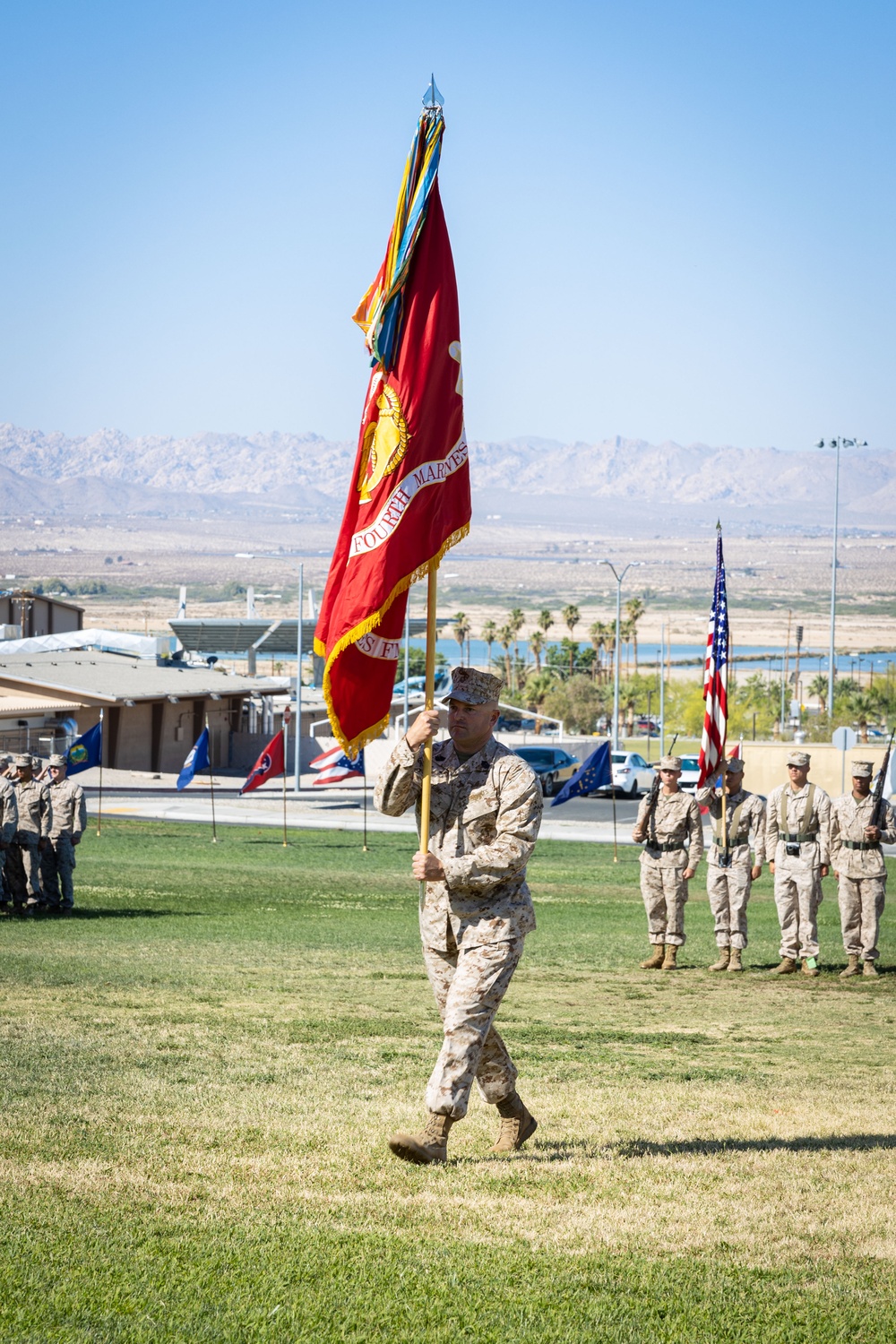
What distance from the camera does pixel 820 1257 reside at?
18.7 ft

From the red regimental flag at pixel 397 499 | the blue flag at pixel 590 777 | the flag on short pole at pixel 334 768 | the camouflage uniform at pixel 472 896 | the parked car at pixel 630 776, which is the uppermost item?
the red regimental flag at pixel 397 499

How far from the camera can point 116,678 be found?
211ft

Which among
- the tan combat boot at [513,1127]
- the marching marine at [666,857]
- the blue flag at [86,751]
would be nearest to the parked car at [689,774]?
the blue flag at [86,751]

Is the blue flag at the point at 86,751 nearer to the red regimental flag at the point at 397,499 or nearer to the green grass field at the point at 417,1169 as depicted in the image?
the green grass field at the point at 417,1169

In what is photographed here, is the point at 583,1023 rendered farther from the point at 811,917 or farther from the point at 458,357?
the point at 458,357

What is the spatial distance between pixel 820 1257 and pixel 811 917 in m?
9.96

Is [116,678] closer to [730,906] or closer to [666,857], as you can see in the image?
[666,857]

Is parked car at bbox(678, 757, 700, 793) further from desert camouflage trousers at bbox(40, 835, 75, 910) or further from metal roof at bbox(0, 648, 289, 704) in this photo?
desert camouflage trousers at bbox(40, 835, 75, 910)

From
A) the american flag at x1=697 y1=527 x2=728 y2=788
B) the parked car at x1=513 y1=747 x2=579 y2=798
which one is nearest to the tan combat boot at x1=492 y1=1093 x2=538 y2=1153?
the american flag at x1=697 y1=527 x2=728 y2=788

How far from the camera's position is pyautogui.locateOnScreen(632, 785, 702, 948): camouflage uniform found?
15.8 metres

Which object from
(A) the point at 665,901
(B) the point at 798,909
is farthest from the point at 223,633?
(B) the point at 798,909

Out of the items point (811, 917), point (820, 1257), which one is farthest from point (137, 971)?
point (820, 1257)

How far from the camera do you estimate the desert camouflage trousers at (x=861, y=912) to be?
50.1 feet

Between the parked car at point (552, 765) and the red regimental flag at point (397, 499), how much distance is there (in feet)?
149
